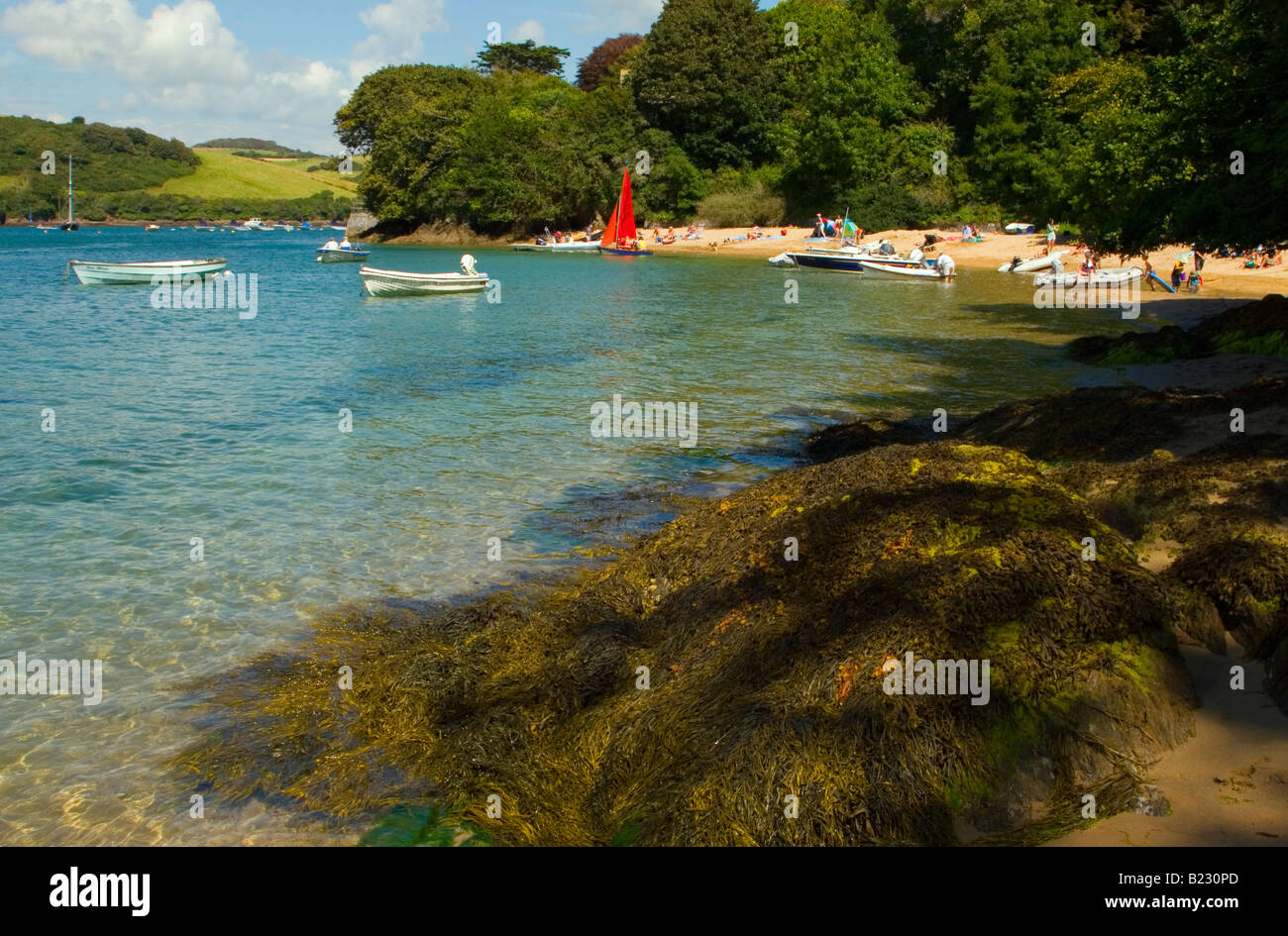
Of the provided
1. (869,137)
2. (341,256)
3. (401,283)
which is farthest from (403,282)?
(869,137)

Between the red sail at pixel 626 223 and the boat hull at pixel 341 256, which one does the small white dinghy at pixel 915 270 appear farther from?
the boat hull at pixel 341 256

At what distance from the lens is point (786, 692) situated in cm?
584

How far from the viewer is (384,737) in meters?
6.86

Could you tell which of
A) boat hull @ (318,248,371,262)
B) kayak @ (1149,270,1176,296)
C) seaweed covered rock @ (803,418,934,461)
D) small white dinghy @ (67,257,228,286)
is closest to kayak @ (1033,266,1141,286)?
kayak @ (1149,270,1176,296)

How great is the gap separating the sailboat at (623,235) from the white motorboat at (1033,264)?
27977 millimetres

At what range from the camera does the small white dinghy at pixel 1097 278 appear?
38.3 m

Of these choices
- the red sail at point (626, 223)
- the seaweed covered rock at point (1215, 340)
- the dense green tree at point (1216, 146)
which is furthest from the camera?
the red sail at point (626, 223)

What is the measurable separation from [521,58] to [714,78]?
39847mm

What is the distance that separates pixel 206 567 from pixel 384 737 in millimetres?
4513

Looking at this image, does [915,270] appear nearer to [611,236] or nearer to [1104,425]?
[611,236]

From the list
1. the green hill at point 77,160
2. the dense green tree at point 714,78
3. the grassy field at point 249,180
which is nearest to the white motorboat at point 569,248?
the dense green tree at point 714,78

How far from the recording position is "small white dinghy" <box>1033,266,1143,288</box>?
126 feet
